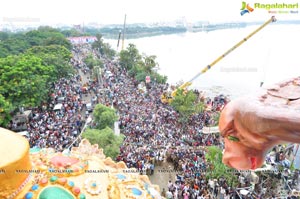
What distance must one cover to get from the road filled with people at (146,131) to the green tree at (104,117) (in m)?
1.20

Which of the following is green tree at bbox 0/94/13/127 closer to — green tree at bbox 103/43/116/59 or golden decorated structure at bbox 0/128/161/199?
golden decorated structure at bbox 0/128/161/199

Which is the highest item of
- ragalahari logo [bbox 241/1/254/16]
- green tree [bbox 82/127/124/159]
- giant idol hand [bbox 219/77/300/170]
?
ragalahari logo [bbox 241/1/254/16]

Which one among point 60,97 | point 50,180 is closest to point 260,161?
point 50,180

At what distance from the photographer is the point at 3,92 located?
63.0 feet

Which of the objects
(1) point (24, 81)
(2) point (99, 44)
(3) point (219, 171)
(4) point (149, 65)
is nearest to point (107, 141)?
(3) point (219, 171)

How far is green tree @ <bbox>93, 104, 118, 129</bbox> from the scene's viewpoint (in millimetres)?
17484

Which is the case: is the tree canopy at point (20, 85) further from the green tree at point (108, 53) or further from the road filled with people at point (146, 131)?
the green tree at point (108, 53)

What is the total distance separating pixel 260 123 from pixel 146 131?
15449 mm

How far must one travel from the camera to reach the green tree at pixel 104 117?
17484 mm

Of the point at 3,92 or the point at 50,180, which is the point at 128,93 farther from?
the point at 50,180

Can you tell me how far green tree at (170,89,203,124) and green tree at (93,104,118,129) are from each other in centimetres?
551

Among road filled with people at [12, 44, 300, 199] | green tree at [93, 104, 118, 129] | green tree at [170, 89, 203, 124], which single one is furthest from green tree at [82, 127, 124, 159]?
green tree at [170, 89, 203, 124]

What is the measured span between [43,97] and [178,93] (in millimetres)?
9916

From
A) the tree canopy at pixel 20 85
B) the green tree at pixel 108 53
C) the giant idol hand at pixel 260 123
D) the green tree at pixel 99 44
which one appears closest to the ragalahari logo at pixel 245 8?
the giant idol hand at pixel 260 123
